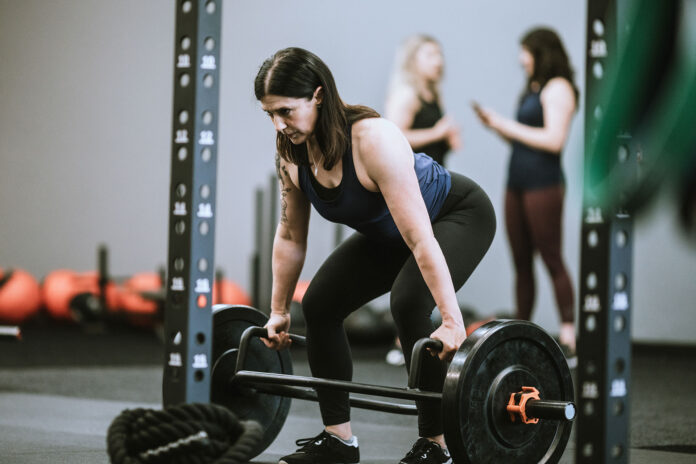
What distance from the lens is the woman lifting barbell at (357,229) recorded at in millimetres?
1783

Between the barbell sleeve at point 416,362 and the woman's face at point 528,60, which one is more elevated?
the woman's face at point 528,60

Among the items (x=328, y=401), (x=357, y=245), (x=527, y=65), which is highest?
(x=527, y=65)

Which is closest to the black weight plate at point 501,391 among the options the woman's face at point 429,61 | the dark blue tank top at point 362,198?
the dark blue tank top at point 362,198

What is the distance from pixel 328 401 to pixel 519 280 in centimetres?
211

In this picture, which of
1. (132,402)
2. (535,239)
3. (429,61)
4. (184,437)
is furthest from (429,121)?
(184,437)

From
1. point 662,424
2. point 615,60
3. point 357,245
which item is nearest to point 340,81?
point 662,424

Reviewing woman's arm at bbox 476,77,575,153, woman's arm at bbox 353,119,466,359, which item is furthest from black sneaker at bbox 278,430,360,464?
woman's arm at bbox 476,77,575,153

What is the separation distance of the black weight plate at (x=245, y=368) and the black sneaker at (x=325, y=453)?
141 millimetres

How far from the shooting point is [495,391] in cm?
170

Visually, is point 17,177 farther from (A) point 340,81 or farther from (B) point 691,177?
(B) point 691,177

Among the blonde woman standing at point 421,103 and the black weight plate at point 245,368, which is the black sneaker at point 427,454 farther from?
the blonde woman standing at point 421,103

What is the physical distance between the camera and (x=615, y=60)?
0.47 metres

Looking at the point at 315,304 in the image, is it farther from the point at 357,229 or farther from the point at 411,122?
the point at 411,122

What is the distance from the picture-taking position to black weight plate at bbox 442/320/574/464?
163 centimetres
